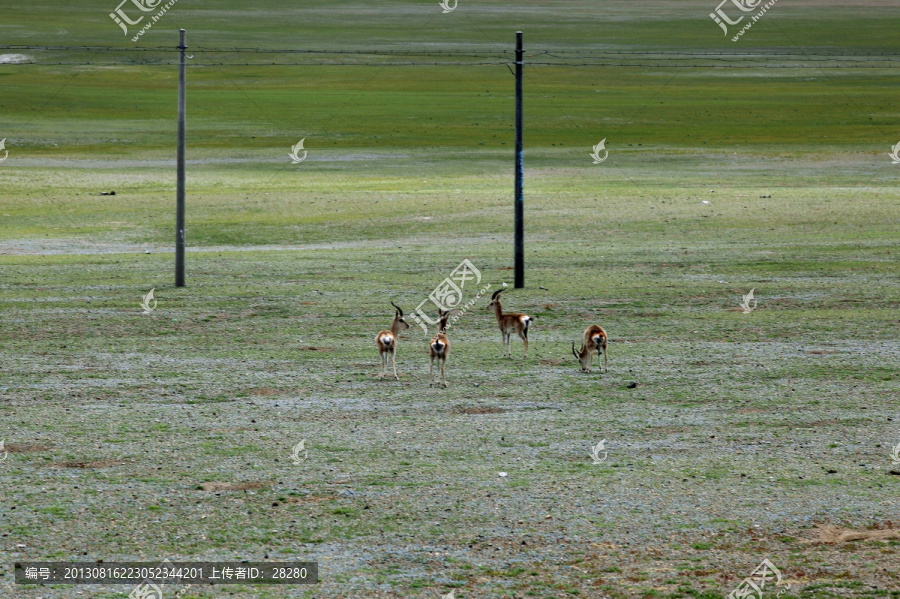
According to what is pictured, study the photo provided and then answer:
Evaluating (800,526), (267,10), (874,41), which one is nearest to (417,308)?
(800,526)

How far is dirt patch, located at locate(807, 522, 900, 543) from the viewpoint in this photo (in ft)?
33.7

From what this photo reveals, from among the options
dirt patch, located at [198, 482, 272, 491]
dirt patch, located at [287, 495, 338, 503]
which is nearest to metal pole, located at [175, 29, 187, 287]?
dirt patch, located at [198, 482, 272, 491]

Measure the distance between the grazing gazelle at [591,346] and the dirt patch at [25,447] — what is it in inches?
273

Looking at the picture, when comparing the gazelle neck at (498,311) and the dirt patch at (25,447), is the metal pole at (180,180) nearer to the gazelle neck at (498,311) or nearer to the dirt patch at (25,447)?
the gazelle neck at (498,311)

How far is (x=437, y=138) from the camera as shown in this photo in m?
62.5

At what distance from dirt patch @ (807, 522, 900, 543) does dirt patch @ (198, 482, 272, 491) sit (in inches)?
189

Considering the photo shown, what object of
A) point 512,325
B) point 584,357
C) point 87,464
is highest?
point 512,325

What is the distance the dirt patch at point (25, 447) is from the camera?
42.3 ft

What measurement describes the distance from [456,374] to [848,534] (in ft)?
24.6

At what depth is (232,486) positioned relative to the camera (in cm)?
1170

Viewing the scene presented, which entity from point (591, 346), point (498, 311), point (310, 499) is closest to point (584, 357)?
point (591, 346)

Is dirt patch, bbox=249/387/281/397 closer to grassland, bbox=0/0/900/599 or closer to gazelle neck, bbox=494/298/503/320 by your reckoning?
grassland, bbox=0/0/900/599

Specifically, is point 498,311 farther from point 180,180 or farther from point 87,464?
point 180,180

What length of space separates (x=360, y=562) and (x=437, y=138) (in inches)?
2111
